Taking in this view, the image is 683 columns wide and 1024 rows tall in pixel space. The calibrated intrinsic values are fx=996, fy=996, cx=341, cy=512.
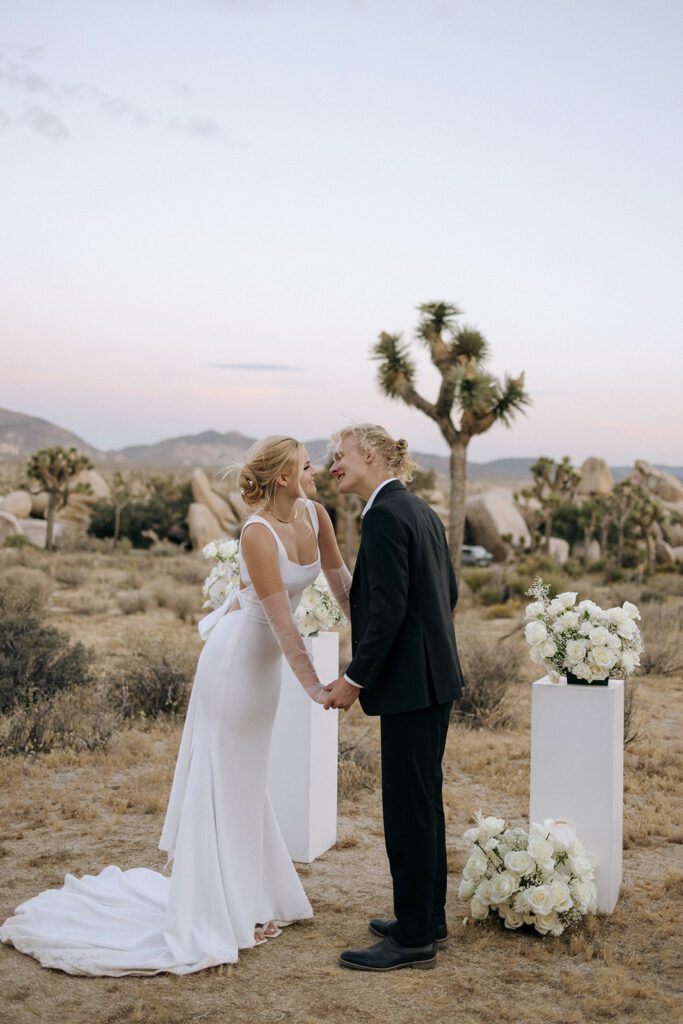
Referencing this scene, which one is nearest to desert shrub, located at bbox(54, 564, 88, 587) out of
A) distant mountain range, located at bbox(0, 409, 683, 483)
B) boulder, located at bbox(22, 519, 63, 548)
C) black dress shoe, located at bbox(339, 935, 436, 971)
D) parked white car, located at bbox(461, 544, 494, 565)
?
boulder, located at bbox(22, 519, 63, 548)

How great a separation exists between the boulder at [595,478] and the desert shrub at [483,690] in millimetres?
39493

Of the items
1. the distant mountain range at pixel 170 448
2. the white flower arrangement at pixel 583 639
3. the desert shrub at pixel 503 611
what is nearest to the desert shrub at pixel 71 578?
the desert shrub at pixel 503 611

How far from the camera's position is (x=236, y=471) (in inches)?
172

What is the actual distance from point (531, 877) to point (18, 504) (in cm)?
3632

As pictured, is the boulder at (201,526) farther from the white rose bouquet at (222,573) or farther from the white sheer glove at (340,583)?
the white sheer glove at (340,583)

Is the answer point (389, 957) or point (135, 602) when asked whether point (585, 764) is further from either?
point (135, 602)

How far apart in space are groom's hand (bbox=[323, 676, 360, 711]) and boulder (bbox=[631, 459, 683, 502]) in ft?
157

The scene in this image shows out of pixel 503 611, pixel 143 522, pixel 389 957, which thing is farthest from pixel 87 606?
pixel 143 522

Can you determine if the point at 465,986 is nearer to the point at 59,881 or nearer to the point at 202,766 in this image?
the point at 202,766

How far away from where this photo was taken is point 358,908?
4.93 m

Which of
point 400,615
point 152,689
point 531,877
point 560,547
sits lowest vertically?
point 152,689

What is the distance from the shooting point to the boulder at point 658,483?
163 feet

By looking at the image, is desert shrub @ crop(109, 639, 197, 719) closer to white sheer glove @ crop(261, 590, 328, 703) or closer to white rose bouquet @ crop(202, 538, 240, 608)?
white rose bouquet @ crop(202, 538, 240, 608)

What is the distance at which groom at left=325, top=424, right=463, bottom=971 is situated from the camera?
156 inches
